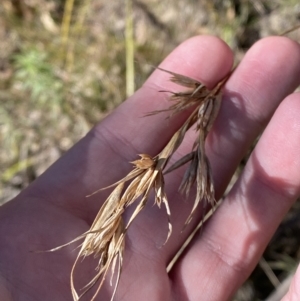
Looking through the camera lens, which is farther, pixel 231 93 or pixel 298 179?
pixel 231 93

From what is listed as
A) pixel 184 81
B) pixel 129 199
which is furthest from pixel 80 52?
pixel 129 199

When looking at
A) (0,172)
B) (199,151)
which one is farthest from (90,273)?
(0,172)

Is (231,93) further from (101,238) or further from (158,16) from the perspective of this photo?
(158,16)

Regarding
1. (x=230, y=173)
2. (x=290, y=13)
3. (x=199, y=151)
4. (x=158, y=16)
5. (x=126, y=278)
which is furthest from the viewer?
(x=158, y=16)

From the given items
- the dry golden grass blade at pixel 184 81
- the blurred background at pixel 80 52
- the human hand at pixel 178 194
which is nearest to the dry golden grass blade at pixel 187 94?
the dry golden grass blade at pixel 184 81

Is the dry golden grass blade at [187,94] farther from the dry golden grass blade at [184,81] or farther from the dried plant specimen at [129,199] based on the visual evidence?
the dried plant specimen at [129,199]

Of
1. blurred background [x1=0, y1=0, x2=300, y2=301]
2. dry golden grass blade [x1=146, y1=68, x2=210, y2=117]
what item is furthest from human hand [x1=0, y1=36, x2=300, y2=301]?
blurred background [x1=0, y1=0, x2=300, y2=301]
